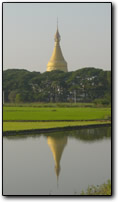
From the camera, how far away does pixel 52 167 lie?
7449 millimetres

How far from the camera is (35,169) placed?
7.33m

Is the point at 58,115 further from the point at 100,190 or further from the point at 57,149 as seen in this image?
the point at 100,190

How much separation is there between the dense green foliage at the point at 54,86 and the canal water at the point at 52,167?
55.3 inches

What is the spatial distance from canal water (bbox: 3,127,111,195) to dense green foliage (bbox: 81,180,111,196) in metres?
0.13

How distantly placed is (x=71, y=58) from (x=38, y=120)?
783 cm

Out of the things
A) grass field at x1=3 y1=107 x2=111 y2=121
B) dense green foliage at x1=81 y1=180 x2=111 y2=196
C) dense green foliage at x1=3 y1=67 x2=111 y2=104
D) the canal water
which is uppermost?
dense green foliage at x1=3 y1=67 x2=111 y2=104

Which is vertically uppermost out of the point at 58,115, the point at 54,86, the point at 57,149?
the point at 54,86

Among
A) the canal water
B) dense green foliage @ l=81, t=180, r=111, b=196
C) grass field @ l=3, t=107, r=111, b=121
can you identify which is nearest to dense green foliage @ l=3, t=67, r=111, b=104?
grass field @ l=3, t=107, r=111, b=121

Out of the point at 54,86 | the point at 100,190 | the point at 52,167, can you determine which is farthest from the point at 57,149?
the point at 54,86

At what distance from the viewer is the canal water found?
648cm

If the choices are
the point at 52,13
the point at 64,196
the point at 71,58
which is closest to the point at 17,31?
the point at 52,13

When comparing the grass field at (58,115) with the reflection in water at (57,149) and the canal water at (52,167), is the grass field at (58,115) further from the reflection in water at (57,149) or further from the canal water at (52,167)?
the canal water at (52,167)

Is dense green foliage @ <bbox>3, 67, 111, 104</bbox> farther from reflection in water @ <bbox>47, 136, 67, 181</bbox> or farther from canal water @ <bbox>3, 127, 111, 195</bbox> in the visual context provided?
reflection in water @ <bbox>47, 136, 67, 181</bbox>

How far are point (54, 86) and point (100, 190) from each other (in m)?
9.68
